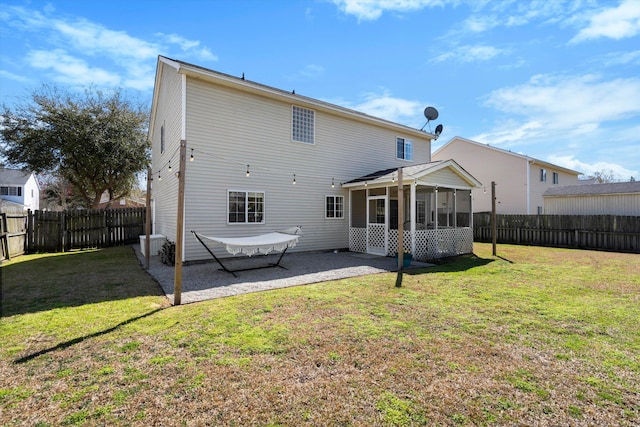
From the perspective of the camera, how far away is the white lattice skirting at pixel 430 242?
995 centimetres

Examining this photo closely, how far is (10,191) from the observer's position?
32.2 meters

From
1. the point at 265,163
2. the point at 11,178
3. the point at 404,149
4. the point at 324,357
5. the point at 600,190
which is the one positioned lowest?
the point at 324,357

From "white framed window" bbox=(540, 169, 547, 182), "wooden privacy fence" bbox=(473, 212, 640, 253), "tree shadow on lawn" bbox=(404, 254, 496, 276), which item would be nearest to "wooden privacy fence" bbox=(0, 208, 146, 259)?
"tree shadow on lawn" bbox=(404, 254, 496, 276)

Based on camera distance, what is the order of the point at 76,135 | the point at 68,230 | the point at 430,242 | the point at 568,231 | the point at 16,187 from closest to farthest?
the point at 430,242 < the point at 68,230 < the point at 568,231 < the point at 76,135 < the point at 16,187

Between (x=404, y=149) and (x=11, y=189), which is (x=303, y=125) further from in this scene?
(x=11, y=189)

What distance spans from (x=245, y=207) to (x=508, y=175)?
19.3 meters

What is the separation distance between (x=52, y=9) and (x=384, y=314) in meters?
9.72

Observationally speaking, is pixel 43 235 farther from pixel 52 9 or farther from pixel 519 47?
pixel 519 47

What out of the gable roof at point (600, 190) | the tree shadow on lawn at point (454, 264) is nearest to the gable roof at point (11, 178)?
the tree shadow on lawn at point (454, 264)

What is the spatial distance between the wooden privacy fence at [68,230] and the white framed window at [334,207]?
31.3 feet

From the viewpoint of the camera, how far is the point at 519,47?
832 centimetres

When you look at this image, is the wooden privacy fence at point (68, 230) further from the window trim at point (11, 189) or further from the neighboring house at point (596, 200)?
the window trim at point (11, 189)

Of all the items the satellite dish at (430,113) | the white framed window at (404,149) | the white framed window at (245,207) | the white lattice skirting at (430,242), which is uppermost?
the satellite dish at (430,113)

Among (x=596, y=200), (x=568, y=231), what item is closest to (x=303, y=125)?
(x=568, y=231)
